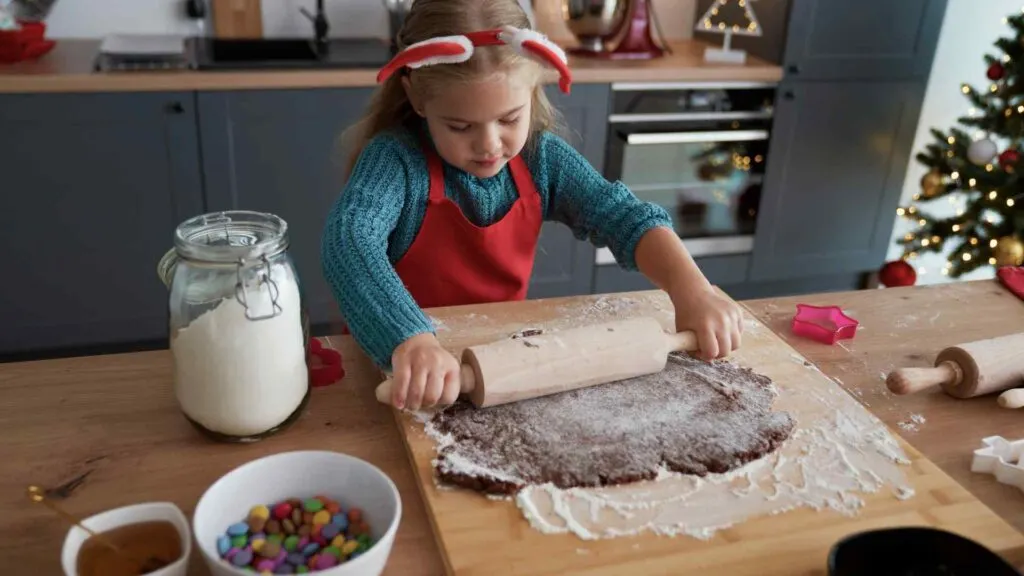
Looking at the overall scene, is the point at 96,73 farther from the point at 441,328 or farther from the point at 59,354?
the point at 441,328

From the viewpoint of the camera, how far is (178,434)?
2.48ft

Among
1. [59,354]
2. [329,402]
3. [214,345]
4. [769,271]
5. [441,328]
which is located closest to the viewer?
[214,345]

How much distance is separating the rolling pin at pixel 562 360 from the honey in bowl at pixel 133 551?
0.22 metres

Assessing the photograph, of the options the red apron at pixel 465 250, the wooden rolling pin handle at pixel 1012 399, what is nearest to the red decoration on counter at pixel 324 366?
the red apron at pixel 465 250

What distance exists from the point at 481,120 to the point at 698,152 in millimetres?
1676

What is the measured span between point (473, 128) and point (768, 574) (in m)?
0.59

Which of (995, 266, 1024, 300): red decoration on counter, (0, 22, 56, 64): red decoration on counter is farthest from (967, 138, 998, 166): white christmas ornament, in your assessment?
(0, 22, 56, 64): red decoration on counter

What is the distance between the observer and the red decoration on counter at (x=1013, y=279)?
3.72ft

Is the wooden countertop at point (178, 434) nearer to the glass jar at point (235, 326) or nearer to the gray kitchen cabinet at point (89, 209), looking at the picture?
the glass jar at point (235, 326)

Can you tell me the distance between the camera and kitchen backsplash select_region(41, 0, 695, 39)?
2.28 meters

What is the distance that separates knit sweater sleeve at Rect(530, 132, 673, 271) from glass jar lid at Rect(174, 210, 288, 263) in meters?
0.50

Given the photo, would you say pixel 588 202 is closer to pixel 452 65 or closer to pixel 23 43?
pixel 452 65

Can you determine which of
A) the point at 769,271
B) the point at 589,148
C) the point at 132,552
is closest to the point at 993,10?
the point at 769,271

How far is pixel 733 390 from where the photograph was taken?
0.83m
